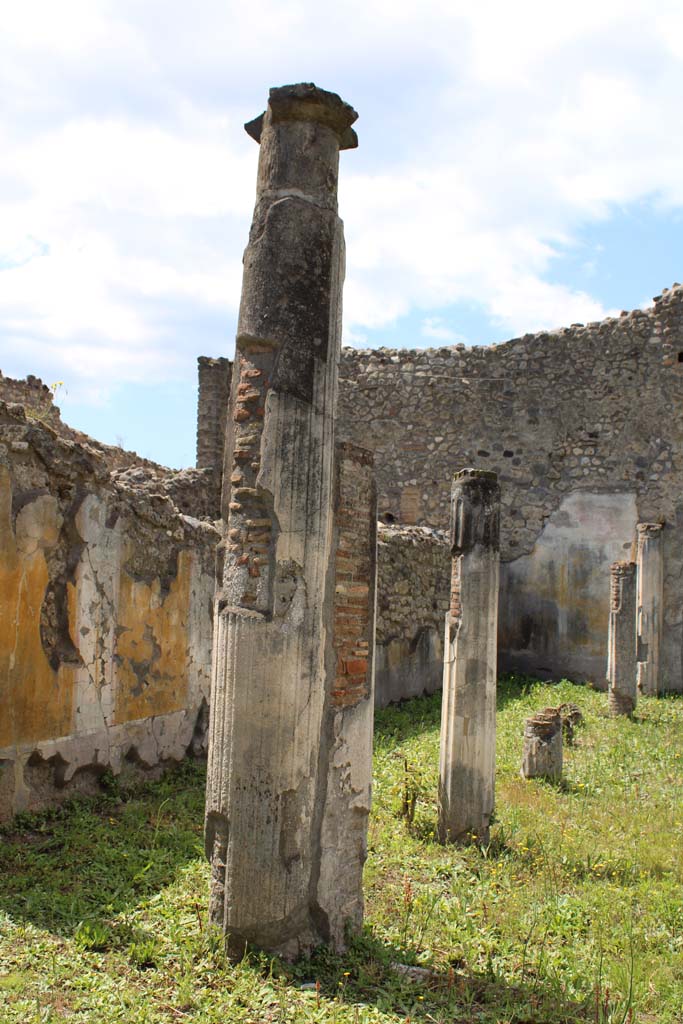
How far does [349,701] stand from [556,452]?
33.6 feet

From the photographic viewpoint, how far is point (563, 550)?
42.4 ft

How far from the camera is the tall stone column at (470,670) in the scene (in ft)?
18.2

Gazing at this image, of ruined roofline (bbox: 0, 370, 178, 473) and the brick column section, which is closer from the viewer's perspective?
the brick column section

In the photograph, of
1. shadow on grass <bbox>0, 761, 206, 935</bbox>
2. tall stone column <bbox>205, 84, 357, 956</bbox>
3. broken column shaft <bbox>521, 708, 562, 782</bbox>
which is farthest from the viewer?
broken column shaft <bbox>521, 708, 562, 782</bbox>

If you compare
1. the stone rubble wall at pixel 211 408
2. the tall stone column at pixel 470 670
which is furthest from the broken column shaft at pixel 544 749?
the stone rubble wall at pixel 211 408

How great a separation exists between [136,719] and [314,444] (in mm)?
3478

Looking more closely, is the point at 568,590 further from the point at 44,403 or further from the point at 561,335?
the point at 44,403

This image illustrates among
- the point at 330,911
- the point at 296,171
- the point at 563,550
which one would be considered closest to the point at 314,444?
the point at 296,171

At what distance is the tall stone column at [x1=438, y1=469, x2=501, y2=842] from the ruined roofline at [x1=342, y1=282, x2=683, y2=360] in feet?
26.3

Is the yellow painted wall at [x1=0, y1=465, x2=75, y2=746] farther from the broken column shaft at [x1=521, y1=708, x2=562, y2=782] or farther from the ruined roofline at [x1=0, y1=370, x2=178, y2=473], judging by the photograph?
the ruined roofline at [x1=0, y1=370, x2=178, y2=473]

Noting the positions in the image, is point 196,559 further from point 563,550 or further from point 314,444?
point 563,550

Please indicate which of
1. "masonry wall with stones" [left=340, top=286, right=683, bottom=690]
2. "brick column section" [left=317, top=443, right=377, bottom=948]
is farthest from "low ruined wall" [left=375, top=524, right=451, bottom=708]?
"brick column section" [left=317, top=443, right=377, bottom=948]

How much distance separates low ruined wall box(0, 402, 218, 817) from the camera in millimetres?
5125

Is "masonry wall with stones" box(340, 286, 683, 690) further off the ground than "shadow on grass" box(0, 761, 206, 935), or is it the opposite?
"masonry wall with stones" box(340, 286, 683, 690)
